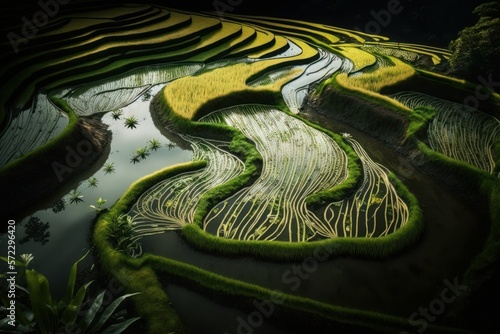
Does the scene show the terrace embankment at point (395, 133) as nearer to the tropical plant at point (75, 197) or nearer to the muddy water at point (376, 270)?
the muddy water at point (376, 270)

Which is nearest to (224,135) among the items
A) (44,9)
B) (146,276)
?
(146,276)

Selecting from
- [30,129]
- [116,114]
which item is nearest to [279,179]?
[116,114]

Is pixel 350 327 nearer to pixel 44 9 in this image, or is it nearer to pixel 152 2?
pixel 44 9

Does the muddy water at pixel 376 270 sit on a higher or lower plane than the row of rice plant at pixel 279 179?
lower

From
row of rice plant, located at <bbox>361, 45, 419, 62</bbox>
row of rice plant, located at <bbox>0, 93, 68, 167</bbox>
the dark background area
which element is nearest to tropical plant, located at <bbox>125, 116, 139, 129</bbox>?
row of rice plant, located at <bbox>0, 93, 68, 167</bbox>

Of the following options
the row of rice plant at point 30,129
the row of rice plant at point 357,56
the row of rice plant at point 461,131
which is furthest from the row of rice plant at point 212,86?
the row of rice plant at point 461,131

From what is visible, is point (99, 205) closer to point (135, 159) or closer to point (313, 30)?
point (135, 159)

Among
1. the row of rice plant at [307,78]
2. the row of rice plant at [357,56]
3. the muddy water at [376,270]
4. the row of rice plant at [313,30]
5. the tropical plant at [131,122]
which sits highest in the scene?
the row of rice plant at [313,30]
